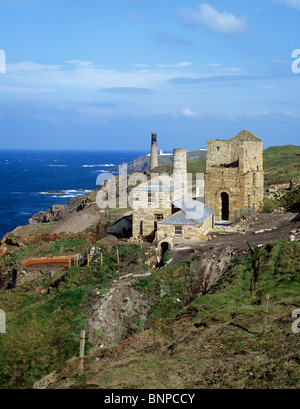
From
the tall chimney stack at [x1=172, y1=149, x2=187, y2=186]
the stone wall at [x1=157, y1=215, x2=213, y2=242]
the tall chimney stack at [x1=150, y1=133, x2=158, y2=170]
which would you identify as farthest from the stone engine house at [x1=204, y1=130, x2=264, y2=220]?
the tall chimney stack at [x1=150, y1=133, x2=158, y2=170]

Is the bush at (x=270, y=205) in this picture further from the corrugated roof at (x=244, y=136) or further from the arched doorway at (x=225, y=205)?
the corrugated roof at (x=244, y=136)

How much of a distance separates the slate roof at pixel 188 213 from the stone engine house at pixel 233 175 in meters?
3.27

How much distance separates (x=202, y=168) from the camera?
306ft

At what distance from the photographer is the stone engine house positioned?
39156 mm

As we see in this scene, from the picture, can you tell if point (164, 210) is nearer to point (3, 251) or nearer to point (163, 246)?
point (163, 246)

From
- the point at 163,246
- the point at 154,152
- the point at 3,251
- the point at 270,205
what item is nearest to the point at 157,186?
the point at 163,246

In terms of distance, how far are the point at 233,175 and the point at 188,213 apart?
280 inches

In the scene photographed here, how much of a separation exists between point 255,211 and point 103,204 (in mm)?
28643

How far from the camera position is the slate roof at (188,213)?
3409 centimetres

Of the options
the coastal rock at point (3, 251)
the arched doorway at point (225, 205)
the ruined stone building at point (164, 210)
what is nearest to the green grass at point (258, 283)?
the ruined stone building at point (164, 210)

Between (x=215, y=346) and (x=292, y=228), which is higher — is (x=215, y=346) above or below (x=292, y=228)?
Result: below

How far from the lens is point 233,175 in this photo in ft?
129
